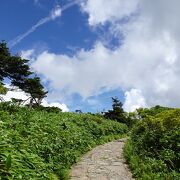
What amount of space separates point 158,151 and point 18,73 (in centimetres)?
1794

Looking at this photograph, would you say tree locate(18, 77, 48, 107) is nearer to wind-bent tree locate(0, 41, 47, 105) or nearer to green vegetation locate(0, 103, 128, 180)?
wind-bent tree locate(0, 41, 47, 105)

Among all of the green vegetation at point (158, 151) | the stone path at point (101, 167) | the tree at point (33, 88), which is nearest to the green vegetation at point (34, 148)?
the stone path at point (101, 167)

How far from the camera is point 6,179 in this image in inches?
287

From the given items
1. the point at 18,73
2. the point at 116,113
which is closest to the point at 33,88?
the point at 18,73

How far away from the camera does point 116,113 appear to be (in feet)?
140

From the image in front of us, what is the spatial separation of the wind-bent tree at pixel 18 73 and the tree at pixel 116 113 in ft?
36.9

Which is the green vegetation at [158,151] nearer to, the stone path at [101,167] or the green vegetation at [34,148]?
the stone path at [101,167]

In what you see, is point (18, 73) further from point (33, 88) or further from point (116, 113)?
point (116, 113)

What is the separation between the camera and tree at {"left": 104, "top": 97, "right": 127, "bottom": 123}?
137 ft

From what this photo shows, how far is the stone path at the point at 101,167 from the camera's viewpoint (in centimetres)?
1296

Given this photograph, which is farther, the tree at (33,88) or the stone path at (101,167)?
the tree at (33,88)

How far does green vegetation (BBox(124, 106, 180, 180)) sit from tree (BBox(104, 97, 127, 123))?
20208 millimetres

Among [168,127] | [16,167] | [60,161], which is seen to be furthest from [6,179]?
[168,127]

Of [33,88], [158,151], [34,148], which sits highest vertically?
[33,88]
